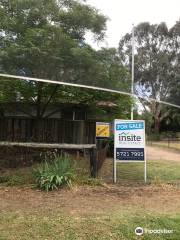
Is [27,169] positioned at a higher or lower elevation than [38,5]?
lower

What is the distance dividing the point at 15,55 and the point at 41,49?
556 millimetres

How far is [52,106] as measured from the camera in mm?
14094

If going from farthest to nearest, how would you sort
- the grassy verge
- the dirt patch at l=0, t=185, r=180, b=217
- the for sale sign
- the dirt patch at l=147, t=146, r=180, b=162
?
1. the dirt patch at l=147, t=146, r=180, b=162
2. the for sale sign
3. the grassy verge
4. the dirt patch at l=0, t=185, r=180, b=217

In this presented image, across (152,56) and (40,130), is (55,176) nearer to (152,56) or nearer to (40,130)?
(40,130)

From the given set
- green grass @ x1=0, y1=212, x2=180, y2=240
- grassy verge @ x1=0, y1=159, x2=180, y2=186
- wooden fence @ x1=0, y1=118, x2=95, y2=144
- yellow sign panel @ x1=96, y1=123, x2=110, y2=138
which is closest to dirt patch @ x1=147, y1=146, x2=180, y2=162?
wooden fence @ x1=0, y1=118, x2=95, y2=144

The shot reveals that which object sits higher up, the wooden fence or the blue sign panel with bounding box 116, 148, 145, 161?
the wooden fence

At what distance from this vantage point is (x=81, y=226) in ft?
18.1

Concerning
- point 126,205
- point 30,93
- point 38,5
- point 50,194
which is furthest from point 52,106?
point 126,205

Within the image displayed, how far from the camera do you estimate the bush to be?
25.8 feet

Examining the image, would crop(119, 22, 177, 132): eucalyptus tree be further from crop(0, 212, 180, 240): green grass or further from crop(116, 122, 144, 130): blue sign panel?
crop(0, 212, 180, 240): green grass

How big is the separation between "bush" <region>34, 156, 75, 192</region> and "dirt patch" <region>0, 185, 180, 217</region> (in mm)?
199

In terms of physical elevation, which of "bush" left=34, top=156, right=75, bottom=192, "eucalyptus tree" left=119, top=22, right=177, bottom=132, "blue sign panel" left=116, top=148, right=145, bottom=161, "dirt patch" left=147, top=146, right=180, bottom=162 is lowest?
"dirt patch" left=147, top=146, right=180, bottom=162

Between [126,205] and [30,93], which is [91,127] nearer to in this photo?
[30,93]

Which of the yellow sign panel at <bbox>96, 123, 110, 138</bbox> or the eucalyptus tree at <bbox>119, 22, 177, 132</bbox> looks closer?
the eucalyptus tree at <bbox>119, 22, 177, 132</bbox>
